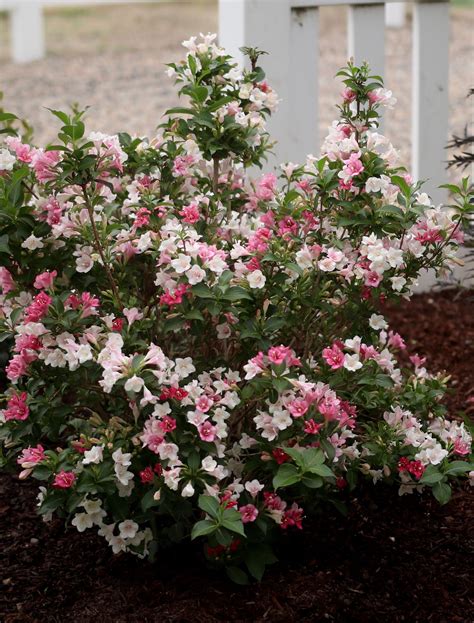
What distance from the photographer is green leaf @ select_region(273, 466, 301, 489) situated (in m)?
1.87

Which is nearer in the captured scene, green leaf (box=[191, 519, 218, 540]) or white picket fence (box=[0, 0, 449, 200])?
green leaf (box=[191, 519, 218, 540])

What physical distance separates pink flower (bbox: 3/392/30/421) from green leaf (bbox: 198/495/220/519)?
44cm

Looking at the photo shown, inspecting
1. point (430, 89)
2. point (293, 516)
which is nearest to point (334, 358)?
point (293, 516)

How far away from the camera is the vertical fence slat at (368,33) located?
3.70m

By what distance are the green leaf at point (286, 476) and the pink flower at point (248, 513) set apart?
0.14 metres

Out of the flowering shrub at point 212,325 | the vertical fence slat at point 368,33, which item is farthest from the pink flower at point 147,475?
the vertical fence slat at point 368,33

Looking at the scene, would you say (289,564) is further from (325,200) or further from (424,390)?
(325,200)

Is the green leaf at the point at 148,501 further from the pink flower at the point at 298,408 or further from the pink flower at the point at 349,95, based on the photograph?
the pink flower at the point at 349,95

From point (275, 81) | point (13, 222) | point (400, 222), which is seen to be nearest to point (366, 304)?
point (400, 222)

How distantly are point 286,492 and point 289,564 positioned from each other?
0.16 metres

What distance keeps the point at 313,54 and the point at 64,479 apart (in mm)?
2123

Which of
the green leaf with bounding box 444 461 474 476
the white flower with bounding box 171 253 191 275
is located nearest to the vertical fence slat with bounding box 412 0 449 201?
the green leaf with bounding box 444 461 474 476

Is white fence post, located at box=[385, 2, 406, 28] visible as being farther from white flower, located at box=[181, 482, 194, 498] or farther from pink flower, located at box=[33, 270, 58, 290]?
white flower, located at box=[181, 482, 194, 498]

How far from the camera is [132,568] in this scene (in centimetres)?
226
